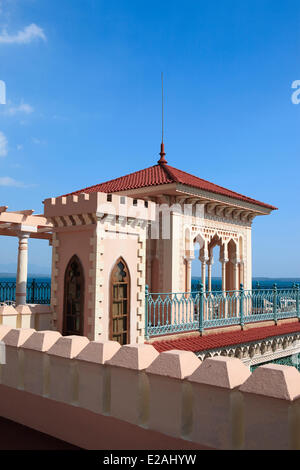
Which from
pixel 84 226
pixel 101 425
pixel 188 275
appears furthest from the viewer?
pixel 188 275

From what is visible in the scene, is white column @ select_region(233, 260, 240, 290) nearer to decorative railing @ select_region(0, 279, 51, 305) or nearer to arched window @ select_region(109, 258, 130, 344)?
decorative railing @ select_region(0, 279, 51, 305)

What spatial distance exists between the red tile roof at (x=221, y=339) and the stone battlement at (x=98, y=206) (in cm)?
296

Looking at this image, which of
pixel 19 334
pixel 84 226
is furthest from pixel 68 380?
pixel 84 226

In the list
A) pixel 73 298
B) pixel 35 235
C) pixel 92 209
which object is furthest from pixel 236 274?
pixel 92 209

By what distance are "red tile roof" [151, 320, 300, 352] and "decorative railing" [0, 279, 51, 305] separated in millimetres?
7740

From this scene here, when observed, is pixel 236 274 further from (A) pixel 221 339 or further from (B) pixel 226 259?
(A) pixel 221 339

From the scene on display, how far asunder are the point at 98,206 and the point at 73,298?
1739 millimetres

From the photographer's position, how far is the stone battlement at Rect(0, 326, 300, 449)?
96.3 inches

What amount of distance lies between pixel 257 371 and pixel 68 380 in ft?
5.88

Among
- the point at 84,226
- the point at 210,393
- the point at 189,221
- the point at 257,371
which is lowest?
the point at 210,393

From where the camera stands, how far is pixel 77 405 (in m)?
3.46

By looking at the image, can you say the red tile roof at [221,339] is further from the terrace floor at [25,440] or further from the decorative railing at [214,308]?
the terrace floor at [25,440]
